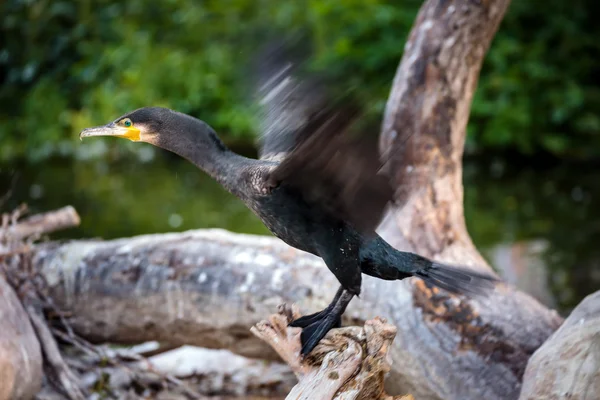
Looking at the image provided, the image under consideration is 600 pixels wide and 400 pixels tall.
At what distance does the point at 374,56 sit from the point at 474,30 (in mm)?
4804

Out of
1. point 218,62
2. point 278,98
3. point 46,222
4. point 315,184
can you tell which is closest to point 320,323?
point 315,184

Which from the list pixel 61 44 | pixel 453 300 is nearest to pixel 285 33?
pixel 453 300

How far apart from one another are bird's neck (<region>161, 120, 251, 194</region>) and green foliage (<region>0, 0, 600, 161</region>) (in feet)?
17.2

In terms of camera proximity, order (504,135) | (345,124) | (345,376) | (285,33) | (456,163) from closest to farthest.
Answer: (345,124) < (345,376) < (285,33) < (456,163) < (504,135)

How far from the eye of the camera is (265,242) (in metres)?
3.17

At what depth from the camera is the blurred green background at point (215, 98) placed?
21.6 ft

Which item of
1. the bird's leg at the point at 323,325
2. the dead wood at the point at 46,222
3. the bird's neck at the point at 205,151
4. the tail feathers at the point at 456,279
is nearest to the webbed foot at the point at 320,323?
the bird's leg at the point at 323,325

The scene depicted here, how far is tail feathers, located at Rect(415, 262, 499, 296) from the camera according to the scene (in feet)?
7.02

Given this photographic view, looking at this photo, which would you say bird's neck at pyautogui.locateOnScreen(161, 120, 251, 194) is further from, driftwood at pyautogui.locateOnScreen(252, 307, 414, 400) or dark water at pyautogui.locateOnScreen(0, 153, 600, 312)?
dark water at pyautogui.locateOnScreen(0, 153, 600, 312)

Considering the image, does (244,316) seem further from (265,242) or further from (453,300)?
(453,300)

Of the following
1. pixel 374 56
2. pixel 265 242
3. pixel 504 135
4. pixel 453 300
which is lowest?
pixel 504 135

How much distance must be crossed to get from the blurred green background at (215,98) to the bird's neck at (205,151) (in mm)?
3766

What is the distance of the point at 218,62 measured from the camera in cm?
869

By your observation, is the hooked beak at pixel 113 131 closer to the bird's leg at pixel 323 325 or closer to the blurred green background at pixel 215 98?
the bird's leg at pixel 323 325
